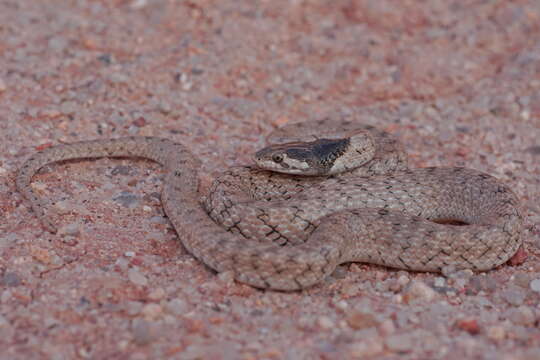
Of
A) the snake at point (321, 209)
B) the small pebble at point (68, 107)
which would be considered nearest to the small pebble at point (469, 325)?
the snake at point (321, 209)

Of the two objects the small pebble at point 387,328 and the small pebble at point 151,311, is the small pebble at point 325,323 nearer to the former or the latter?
the small pebble at point 387,328

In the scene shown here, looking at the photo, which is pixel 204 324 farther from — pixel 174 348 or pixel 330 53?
pixel 330 53

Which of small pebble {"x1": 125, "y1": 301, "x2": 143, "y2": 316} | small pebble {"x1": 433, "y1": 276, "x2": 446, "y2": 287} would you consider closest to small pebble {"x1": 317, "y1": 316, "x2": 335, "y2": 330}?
small pebble {"x1": 433, "y1": 276, "x2": 446, "y2": 287}

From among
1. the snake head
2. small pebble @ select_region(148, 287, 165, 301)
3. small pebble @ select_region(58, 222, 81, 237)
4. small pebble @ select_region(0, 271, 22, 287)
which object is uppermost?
the snake head

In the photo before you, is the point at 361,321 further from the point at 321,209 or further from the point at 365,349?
the point at 321,209

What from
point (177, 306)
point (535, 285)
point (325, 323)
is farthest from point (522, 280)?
point (177, 306)

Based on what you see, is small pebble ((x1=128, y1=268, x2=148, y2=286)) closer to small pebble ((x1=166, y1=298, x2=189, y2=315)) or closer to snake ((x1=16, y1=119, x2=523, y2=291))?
Answer: small pebble ((x1=166, y1=298, x2=189, y2=315))

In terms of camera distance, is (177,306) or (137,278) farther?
(137,278)
